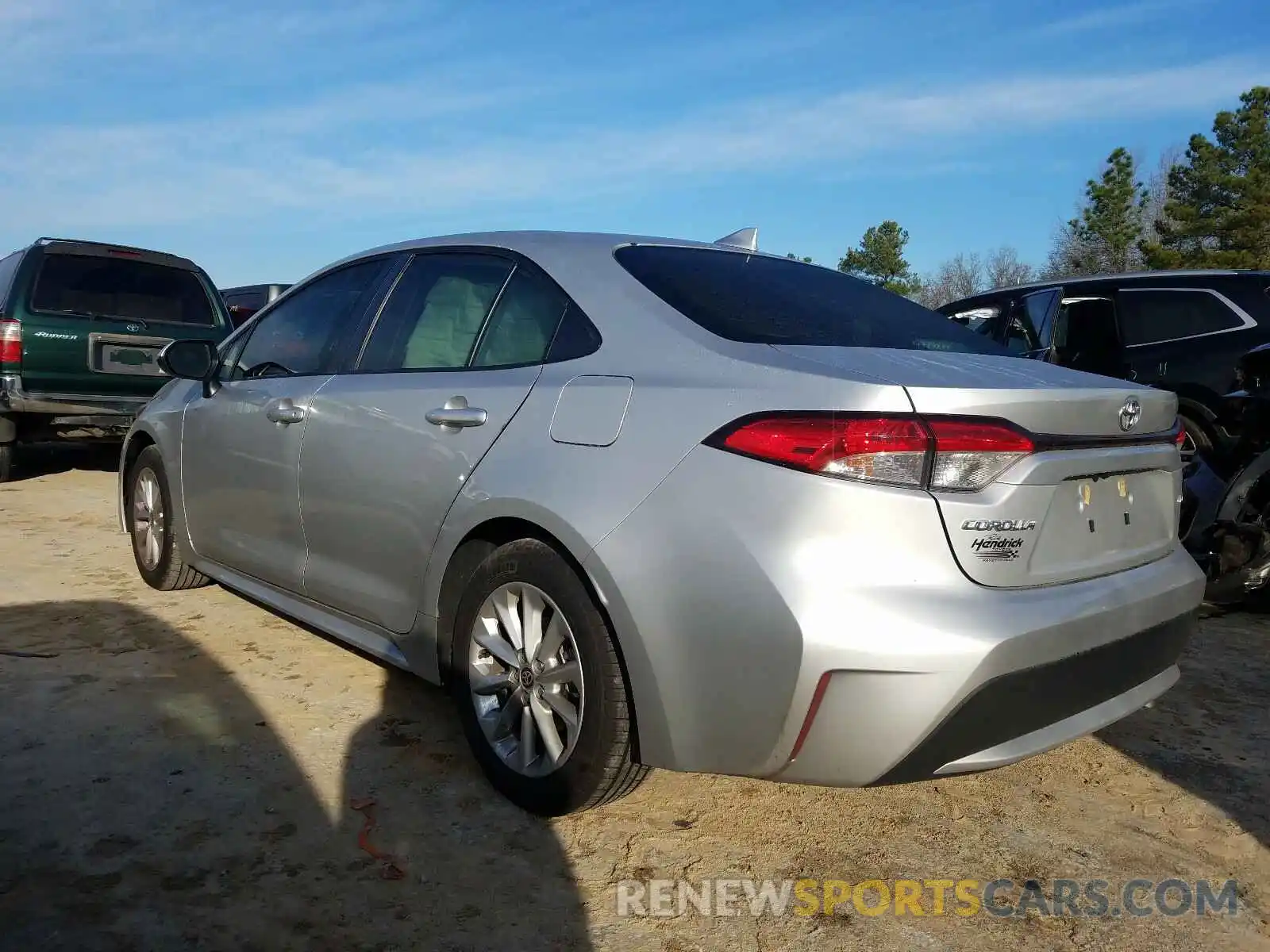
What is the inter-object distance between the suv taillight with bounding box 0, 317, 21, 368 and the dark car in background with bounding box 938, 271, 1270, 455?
713 cm

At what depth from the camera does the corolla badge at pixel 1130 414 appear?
2.39 metres

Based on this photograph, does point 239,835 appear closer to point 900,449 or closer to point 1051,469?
point 900,449

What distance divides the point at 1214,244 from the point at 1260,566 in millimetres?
32818

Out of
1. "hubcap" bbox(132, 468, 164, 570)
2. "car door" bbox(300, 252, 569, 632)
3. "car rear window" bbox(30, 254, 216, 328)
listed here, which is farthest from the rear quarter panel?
"car rear window" bbox(30, 254, 216, 328)

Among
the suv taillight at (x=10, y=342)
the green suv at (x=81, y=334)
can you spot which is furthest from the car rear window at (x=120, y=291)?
the suv taillight at (x=10, y=342)

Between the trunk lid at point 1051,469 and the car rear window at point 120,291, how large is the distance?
697 centimetres

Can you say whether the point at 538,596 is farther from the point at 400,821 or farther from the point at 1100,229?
the point at 1100,229

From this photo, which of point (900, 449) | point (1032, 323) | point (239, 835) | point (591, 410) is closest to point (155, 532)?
point (239, 835)

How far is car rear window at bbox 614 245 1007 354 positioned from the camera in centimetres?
254

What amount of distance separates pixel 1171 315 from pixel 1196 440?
104 centimetres

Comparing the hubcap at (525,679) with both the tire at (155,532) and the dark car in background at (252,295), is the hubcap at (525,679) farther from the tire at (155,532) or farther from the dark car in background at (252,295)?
the dark car in background at (252,295)

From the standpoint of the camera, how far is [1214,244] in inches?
1258

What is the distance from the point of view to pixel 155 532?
15.3 feet

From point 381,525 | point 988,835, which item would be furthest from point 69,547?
point 988,835
